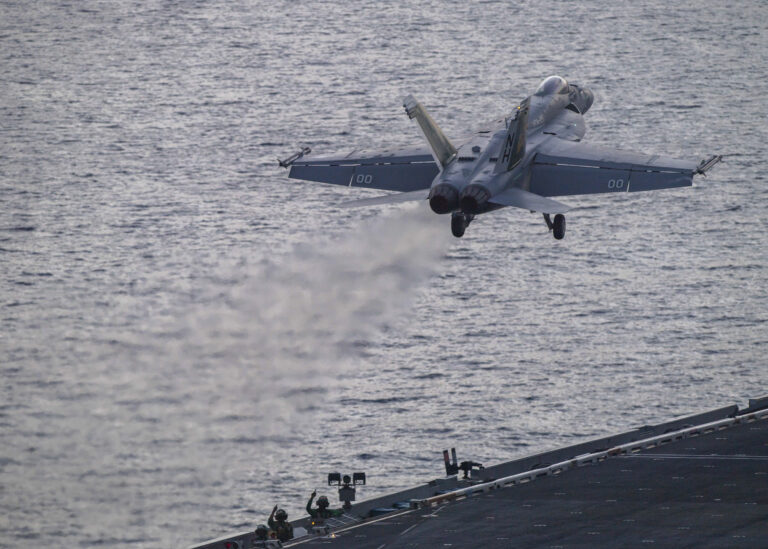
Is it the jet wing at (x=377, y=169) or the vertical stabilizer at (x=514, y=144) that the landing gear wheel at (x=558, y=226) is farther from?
the jet wing at (x=377, y=169)

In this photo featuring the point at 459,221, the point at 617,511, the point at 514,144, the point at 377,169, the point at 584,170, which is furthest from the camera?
the point at 377,169

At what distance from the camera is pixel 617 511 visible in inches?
3851

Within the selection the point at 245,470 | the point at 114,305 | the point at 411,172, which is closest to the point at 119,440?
the point at 245,470

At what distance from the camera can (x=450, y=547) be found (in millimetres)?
93188

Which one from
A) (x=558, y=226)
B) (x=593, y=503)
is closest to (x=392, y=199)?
(x=558, y=226)

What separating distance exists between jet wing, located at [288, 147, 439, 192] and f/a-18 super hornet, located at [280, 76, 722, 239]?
2.7 inches

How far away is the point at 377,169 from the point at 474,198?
15.5 metres

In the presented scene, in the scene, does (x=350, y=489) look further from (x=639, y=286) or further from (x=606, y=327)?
(x=639, y=286)

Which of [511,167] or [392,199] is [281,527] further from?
[511,167]

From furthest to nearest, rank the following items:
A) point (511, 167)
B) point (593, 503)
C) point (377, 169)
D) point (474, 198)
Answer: point (377, 169) < point (511, 167) < point (474, 198) < point (593, 503)

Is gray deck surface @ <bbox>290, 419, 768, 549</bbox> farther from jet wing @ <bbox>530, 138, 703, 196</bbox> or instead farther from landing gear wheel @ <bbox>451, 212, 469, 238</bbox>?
jet wing @ <bbox>530, 138, 703, 196</bbox>

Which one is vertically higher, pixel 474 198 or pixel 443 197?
pixel 443 197

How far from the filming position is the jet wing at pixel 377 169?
11394 cm

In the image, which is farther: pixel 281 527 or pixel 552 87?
pixel 552 87
